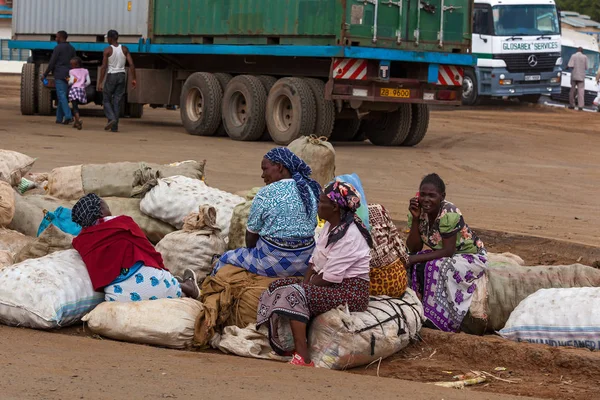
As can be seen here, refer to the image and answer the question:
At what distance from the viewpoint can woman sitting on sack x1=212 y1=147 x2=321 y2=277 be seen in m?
6.39

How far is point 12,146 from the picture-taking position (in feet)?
49.0

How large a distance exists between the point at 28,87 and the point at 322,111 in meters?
7.82

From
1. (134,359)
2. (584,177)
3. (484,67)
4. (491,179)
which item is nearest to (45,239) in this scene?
(134,359)

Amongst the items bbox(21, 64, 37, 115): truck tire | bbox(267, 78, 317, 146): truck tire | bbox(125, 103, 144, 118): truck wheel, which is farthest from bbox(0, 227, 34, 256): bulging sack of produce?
bbox(125, 103, 144, 118): truck wheel

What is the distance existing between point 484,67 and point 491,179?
41.8ft

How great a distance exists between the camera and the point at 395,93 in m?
16.2

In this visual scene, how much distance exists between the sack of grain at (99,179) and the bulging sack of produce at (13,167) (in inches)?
9.4

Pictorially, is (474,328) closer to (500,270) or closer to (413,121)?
(500,270)

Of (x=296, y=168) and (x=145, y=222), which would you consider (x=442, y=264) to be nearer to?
(x=296, y=168)

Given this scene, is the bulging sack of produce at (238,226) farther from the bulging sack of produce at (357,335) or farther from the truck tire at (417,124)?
the truck tire at (417,124)

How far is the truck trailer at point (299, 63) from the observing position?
622 inches

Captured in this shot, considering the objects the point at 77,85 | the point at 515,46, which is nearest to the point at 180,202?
the point at 77,85

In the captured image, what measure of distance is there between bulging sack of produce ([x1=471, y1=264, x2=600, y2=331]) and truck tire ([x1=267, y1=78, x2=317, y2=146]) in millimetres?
9256

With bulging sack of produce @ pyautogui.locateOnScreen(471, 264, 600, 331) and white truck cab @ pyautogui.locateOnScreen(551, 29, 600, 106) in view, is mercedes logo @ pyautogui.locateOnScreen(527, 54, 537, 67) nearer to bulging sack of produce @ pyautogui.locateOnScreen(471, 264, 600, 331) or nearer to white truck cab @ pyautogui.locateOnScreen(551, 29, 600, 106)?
white truck cab @ pyautogui.locateOnScreen(551, 29, 600, 106)
